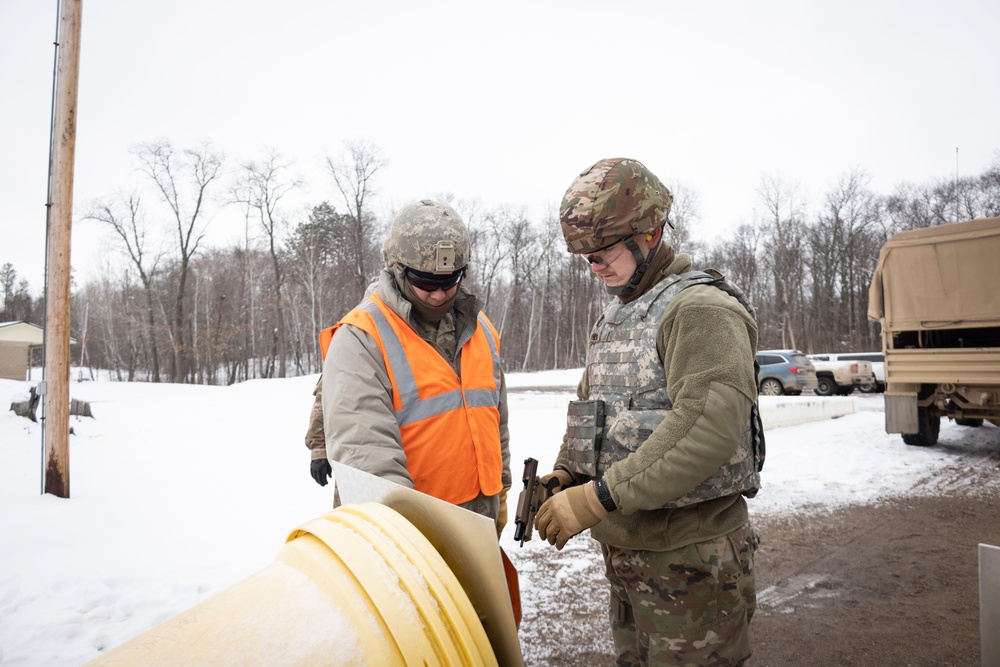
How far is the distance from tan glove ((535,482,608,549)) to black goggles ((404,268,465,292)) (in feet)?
3.66

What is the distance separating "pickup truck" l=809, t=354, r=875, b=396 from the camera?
1864cm

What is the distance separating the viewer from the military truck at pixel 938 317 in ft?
26.2

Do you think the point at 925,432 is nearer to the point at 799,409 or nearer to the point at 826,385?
the point at 799,409

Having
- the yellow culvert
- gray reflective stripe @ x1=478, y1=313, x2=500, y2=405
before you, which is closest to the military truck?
gray reflective stripe @ x1=478, y1=313, x2=500, y2=405

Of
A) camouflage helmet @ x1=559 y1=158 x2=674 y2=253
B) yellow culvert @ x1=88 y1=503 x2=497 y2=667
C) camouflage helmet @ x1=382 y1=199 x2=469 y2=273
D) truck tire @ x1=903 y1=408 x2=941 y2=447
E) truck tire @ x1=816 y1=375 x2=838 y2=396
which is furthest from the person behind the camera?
truck tire @ x1=816 y1=375 x2=838 y2=396

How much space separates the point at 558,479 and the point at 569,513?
0.44m

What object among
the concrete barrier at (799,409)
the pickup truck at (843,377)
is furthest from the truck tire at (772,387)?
the concrete barrier at (799,409)

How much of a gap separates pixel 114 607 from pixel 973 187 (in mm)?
52255

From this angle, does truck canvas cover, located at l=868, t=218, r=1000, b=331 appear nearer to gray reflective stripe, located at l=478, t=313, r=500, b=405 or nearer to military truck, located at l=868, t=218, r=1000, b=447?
military truck, located at l=868, t=218, r=1000, b=447

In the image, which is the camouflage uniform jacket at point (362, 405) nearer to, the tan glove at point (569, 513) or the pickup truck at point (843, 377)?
the tan glove at point (569, 513)

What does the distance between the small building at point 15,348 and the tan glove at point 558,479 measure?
2843 centimetres

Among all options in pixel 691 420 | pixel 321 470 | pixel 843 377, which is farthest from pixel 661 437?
pixel 843 377

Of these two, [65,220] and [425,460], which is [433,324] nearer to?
[425,460]

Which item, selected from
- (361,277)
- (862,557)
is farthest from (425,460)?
(361,277)
